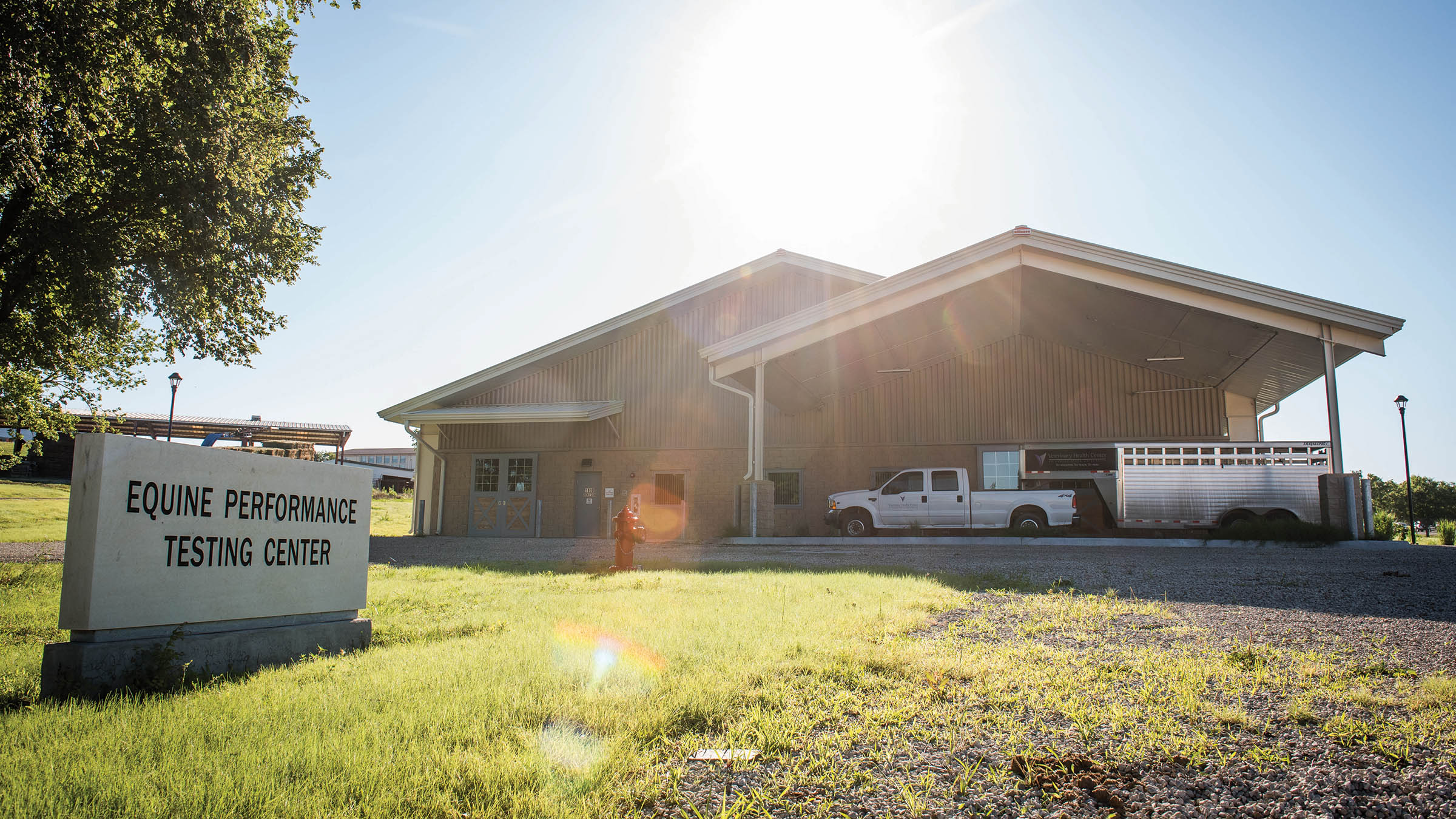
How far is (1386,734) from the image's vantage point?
2.92m

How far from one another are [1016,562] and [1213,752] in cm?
838

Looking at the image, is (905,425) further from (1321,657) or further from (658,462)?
(1321,657)

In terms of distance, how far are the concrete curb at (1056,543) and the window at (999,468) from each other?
394 cm

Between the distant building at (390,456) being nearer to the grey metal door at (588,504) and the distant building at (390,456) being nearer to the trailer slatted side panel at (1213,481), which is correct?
the grey metal door at (588,504)

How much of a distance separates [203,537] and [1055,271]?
15151 millimetres

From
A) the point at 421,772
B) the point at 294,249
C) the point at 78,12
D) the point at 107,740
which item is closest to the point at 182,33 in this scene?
the point at 78,12

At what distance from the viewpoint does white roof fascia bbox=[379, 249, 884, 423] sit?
822 inches

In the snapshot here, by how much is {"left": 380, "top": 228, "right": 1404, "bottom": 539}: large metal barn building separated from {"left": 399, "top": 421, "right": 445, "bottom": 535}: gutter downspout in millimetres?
58

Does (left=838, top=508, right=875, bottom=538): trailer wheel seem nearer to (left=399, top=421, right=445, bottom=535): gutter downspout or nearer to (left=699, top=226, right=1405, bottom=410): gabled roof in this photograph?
(left=699, top=226, right=1405, bottom=410): gabled roof

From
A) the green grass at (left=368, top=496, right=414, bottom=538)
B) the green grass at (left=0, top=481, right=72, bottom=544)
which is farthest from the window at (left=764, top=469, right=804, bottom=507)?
the green grass at (left=0, top=481, right=72, bottom=544)

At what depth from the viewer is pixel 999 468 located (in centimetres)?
2025

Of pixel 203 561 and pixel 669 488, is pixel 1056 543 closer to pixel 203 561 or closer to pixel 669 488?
pixel 669 488

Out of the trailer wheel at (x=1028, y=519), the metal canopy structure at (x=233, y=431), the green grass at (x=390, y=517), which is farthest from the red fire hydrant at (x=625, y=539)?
the metal canopy structure at (x=233, y=431)

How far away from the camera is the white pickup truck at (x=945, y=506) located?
1731cm
